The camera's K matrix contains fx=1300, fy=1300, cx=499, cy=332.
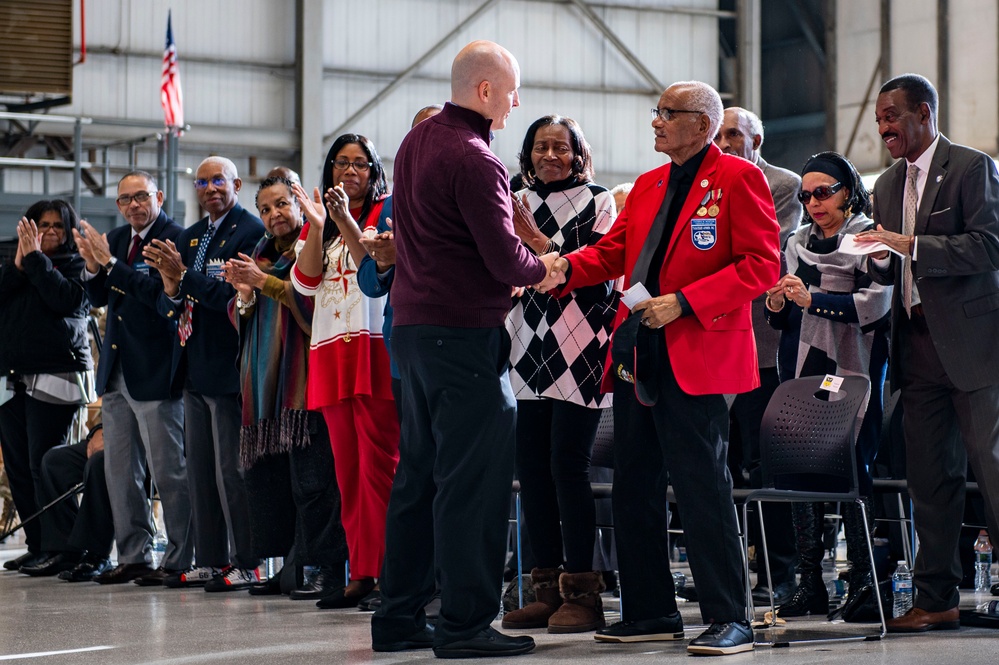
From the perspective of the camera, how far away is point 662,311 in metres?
3.31

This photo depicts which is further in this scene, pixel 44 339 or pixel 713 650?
pixel 44 339

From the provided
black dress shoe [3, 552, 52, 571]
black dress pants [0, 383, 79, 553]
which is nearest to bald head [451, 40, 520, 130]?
black dress pants [0, 383, 79, 553]

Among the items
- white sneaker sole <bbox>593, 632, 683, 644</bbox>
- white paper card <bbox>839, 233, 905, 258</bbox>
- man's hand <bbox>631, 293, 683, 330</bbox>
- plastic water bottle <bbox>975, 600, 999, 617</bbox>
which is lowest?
white sneaker sole <bbox>593, 632, 683, 644</bbox>

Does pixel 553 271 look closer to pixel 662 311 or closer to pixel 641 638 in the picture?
pixel 662 311

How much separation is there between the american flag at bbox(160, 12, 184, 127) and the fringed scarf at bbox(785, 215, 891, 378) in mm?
10273

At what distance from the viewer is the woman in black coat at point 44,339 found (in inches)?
235

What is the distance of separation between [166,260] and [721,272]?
2.68m

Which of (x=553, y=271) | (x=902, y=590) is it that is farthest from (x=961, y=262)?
(x=902, y=590)

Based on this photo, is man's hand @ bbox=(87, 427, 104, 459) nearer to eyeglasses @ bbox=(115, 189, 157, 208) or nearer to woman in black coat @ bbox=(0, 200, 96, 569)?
woman in black coat @ bbox=(0, 200, 96, 569)

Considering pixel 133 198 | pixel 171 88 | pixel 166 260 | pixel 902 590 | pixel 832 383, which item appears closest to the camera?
pixel 832 383

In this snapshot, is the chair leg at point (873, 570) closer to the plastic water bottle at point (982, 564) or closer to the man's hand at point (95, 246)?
the plastic water bottle at point (982, 564)

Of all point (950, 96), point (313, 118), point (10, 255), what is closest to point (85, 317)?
point (10, 255)

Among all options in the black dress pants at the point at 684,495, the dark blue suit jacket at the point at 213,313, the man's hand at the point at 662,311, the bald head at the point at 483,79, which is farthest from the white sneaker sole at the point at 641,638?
the dark blue suit jacket at the point at 213,313

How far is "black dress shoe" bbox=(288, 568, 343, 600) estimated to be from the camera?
467cm
